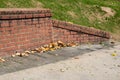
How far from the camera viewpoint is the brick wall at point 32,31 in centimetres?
752

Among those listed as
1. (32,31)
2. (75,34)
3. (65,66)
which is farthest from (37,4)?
(65,66)

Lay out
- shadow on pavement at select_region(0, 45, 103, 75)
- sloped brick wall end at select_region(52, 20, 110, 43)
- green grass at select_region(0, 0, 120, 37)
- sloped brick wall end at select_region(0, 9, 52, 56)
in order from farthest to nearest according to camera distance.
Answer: green grass at select_region(0, 0, 120, 37) < sloped brick wall end at select_region(52, 20, 110, 43) < sloped brick wall end at select_region(0, 9, 52, 56) < shadow on pavement at select_region(0, 45, 103, 75)

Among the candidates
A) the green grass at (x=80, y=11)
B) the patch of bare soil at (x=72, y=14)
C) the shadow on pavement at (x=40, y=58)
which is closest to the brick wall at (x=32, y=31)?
the shadow on pavement at (x=40, y=58)

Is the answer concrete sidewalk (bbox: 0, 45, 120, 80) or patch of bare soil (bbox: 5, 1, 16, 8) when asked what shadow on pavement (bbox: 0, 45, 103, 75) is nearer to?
concrete sidewalk (bbox: 0, 45, 120, 80)

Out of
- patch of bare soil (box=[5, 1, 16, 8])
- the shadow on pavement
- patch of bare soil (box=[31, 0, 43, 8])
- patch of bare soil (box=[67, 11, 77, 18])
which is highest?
patch of bare soil (box=[5, 1, 16, 8])

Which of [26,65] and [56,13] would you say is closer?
[26,65]

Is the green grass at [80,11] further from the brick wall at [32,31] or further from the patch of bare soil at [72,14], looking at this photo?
the brick wall at [32,31]

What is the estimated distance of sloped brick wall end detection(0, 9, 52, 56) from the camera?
7.48 m

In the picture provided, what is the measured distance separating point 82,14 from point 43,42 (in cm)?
422

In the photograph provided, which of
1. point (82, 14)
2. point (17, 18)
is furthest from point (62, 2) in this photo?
point (17, 18)

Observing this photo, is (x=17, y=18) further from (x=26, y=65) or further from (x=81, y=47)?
(x=81, y=47)

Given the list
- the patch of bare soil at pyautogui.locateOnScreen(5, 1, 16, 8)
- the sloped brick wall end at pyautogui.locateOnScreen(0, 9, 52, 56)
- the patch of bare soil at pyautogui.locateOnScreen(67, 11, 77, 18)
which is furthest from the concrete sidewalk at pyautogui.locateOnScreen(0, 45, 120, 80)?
the patch of bare soil at pyautogui.locateOnScreen(67, 11, 77, 18)

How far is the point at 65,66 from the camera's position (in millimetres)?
7133

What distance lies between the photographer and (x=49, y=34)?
29.1 ft
